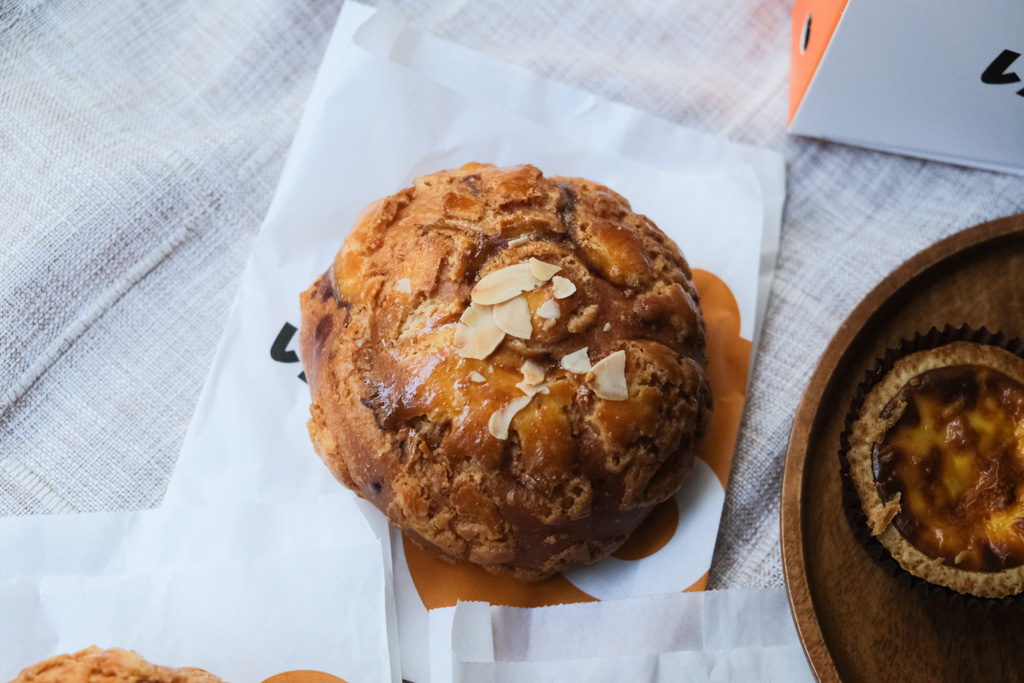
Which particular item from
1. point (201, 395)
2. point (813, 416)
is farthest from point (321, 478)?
point (813, 416)

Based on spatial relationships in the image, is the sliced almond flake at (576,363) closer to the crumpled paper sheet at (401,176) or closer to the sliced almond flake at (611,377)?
the sliced almond flake at (611,377)

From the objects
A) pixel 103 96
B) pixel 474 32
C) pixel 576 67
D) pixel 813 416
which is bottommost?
pixel 813 416

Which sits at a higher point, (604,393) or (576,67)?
(576,67)

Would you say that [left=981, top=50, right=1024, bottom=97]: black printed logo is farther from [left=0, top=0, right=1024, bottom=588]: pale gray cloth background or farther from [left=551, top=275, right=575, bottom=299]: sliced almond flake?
[left=551, top=275, right=575, bottom=299]: sliced almond flake

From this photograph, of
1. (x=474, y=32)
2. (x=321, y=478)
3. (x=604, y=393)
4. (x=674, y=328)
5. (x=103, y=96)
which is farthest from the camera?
(x=474, y=32)

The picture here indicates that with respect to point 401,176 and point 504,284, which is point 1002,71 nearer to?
point 504,284

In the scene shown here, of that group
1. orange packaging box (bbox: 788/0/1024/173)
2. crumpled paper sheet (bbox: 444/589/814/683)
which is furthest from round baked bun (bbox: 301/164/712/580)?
orange packaging box (bbox: 788/0/1024/173)

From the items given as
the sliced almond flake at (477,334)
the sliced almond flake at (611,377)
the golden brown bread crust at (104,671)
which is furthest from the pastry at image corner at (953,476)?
the golden brown bread crust at (104,671)

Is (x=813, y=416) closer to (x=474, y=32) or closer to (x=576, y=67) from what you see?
(x=576, y=67)
